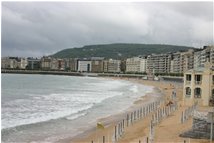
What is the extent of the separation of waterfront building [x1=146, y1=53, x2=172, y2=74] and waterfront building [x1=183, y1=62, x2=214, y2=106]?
13330 cm

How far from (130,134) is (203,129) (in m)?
4.67

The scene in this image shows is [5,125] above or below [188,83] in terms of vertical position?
below

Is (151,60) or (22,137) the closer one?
(22,137)

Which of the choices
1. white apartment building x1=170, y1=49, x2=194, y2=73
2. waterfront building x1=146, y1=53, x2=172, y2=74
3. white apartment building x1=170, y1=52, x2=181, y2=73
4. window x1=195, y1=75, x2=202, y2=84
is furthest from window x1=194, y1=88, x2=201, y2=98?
waterfront building x1=146, y1=53, x2=172, y2=74

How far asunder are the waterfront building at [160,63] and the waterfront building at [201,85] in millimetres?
133302

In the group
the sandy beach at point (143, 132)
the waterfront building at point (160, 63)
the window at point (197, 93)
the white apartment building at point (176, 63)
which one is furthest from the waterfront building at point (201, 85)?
the waterfront building at point (160, 63)

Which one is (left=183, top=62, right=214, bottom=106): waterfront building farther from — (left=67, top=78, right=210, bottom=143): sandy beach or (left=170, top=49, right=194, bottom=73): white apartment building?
(left=170, top=49, right=194, bottom=73): white apartment building

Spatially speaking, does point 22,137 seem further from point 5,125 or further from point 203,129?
point 203,129

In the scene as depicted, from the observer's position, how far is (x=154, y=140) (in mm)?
16891

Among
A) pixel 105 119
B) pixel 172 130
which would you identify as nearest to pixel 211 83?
pixel 105 119

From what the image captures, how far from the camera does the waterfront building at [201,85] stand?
101 feet

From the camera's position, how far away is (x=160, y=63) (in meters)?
174

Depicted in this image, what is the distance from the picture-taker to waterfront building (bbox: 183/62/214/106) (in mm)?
30906

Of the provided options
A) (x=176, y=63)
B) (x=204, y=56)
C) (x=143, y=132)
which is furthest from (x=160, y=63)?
(x=143, y=132)
